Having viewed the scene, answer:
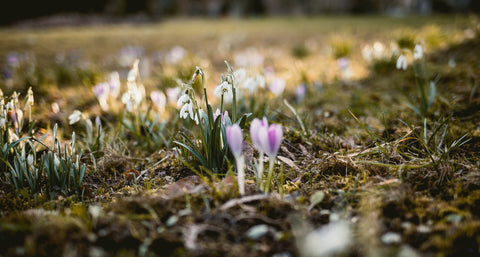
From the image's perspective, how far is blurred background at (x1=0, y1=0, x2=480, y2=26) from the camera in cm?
1848

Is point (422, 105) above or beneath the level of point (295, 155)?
above

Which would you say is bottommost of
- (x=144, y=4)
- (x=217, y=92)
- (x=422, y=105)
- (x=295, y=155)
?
(x=295, y=155)

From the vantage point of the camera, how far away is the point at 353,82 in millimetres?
3541

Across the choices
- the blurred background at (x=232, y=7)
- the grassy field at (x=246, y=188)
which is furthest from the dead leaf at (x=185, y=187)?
the blurred background at (x=232, y=7)

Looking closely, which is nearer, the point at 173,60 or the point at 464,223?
the point at 464,223

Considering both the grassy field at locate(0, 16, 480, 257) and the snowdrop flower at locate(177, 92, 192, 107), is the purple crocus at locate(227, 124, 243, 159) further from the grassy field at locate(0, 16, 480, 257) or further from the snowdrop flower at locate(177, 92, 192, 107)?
the snowdrop flower at locate(177, 92, 192, 107)

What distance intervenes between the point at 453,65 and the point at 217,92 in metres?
2.83

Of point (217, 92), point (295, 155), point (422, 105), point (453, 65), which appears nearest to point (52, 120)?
point (217, 92)

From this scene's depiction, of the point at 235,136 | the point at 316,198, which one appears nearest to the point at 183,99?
the point at 235,136

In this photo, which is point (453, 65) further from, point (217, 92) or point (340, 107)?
point (217, 92)

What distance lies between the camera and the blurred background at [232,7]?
60.6ft

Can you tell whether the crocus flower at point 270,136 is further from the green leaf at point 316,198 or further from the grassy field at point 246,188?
the green leaf at point 316,198

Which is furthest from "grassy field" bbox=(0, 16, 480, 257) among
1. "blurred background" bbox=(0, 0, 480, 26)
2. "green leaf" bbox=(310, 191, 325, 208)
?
"blurred background" bbox=(0, 0, 480, 26)

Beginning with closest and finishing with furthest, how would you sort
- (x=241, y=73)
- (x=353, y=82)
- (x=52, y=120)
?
(x=241, y=73) → (x=52, y=120) → (x=353, y=82)
